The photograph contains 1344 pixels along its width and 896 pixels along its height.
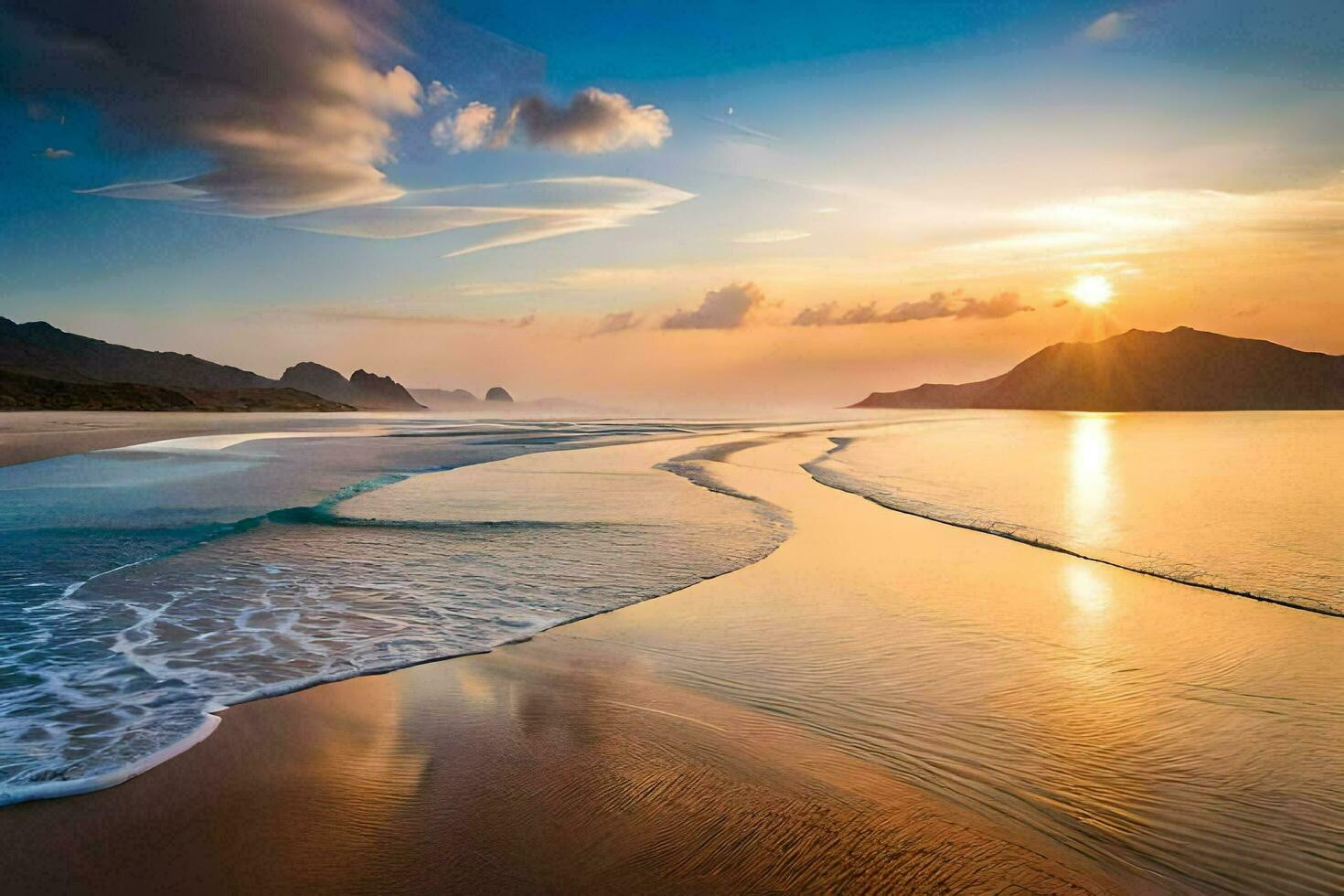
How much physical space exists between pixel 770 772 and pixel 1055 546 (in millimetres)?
10128

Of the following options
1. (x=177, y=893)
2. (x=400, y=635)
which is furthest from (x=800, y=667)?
(x=177, y=893)

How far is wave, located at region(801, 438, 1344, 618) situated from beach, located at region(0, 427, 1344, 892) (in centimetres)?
115

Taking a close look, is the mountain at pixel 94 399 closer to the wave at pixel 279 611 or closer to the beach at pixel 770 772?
the wave at pixel 279 611

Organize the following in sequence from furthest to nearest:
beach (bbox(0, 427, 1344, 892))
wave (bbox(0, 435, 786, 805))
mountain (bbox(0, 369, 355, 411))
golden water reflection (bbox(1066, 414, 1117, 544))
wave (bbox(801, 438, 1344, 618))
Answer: mountain (bbox(0, 369, 355, 411)) → golden water reflection (bbox(1066, 414, 1117, 544)) → wave (bbox(801, 438, 1344, 618)) → wave (bbox(0, 435, 786, 805)) → beach (bbox(0, 427, 1344, 892))

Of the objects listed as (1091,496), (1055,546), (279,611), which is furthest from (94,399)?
(1055,546)

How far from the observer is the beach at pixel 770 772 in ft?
12.5

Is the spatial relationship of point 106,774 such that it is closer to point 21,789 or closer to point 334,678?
point 21,789

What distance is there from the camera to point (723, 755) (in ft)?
16.7

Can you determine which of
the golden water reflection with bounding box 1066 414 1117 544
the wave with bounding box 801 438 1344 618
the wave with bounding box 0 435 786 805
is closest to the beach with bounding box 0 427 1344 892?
the wave with bounding box 0 435 786 805

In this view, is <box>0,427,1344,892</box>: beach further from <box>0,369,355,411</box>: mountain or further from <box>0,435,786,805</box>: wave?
<box>0,369,355,411</box>: mountain

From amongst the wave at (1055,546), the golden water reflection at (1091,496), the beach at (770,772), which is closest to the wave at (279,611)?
the beach at (770,772)

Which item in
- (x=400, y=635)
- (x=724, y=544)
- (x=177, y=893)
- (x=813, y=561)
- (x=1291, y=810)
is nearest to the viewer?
(x=177, y=893)

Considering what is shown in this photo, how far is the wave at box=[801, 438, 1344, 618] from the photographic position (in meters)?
9.30

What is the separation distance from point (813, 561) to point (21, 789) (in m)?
9.68
